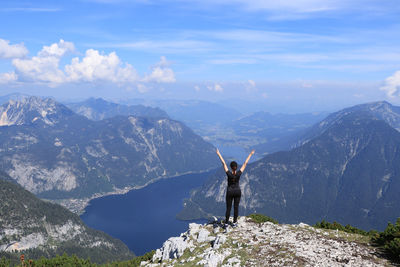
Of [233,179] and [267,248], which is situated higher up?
[233,179]

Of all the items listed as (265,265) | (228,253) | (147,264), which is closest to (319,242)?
(265,265)

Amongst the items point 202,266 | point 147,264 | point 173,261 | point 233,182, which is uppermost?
point 233,182

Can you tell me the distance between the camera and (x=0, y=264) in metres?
109

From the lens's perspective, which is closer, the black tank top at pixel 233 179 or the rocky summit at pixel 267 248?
the rocky summit at pixel 267 248

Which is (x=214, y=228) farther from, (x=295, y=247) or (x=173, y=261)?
(x=295, y=247)

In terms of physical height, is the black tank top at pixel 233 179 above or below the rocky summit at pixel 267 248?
above

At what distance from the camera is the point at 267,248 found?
33.6 m

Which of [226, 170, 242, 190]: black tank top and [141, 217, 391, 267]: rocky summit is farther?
[226, 170, 242, 190]: black tank top

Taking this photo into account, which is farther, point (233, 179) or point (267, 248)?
point (267, 248)

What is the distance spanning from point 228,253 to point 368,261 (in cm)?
1437

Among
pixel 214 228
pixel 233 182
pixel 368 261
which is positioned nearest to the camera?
pixel 368 261

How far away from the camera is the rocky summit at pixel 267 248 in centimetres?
2966

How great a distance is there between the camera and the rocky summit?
29658mm

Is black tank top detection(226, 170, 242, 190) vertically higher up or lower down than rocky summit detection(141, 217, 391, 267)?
higher up
